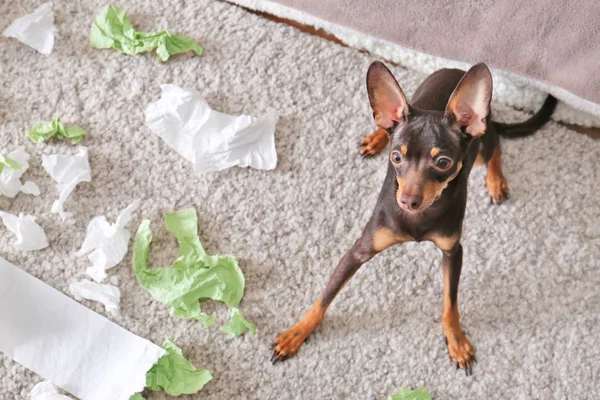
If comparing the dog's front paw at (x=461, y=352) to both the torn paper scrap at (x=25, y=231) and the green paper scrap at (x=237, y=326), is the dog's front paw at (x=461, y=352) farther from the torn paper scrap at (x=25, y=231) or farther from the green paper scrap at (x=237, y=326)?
the torn paper scrap at (x=25, y=231)

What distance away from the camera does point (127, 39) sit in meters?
2.46

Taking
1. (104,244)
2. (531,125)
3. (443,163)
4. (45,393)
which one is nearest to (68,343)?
(45,393)

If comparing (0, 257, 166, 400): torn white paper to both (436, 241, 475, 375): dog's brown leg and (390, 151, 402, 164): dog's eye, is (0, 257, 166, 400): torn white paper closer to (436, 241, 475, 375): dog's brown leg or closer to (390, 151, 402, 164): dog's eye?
(436, 241, 475, 375): dog's brown leg

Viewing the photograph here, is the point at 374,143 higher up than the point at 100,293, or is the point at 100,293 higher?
the point at 374,143

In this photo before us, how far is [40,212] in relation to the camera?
224 centimetres

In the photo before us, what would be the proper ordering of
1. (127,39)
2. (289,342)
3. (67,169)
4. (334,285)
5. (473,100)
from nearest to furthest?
(473,100) < (334,285) < (289,342) < (67,169) < (127,39)

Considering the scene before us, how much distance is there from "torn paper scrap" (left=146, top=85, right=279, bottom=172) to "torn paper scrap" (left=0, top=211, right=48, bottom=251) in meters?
0.47

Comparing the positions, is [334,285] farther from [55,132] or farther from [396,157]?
[55,132]

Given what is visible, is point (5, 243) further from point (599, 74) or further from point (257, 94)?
point (599, 74)

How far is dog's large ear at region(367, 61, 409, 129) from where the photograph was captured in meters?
1.50

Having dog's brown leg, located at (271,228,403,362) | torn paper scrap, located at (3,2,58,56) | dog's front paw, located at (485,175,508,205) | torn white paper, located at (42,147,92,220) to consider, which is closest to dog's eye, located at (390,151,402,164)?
dog's brown leg, located at (271,228,403,362)

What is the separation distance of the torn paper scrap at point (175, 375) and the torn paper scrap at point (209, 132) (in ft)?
1.94

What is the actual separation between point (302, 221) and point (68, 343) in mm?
768

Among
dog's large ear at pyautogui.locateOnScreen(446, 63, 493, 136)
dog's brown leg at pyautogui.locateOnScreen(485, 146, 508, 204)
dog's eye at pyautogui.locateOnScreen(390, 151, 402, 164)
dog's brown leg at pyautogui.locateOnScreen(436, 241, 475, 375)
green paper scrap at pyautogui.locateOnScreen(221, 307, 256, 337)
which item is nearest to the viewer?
dog's large ear at pyautogui.locateOnScreen(446, 63, 493, 136)
